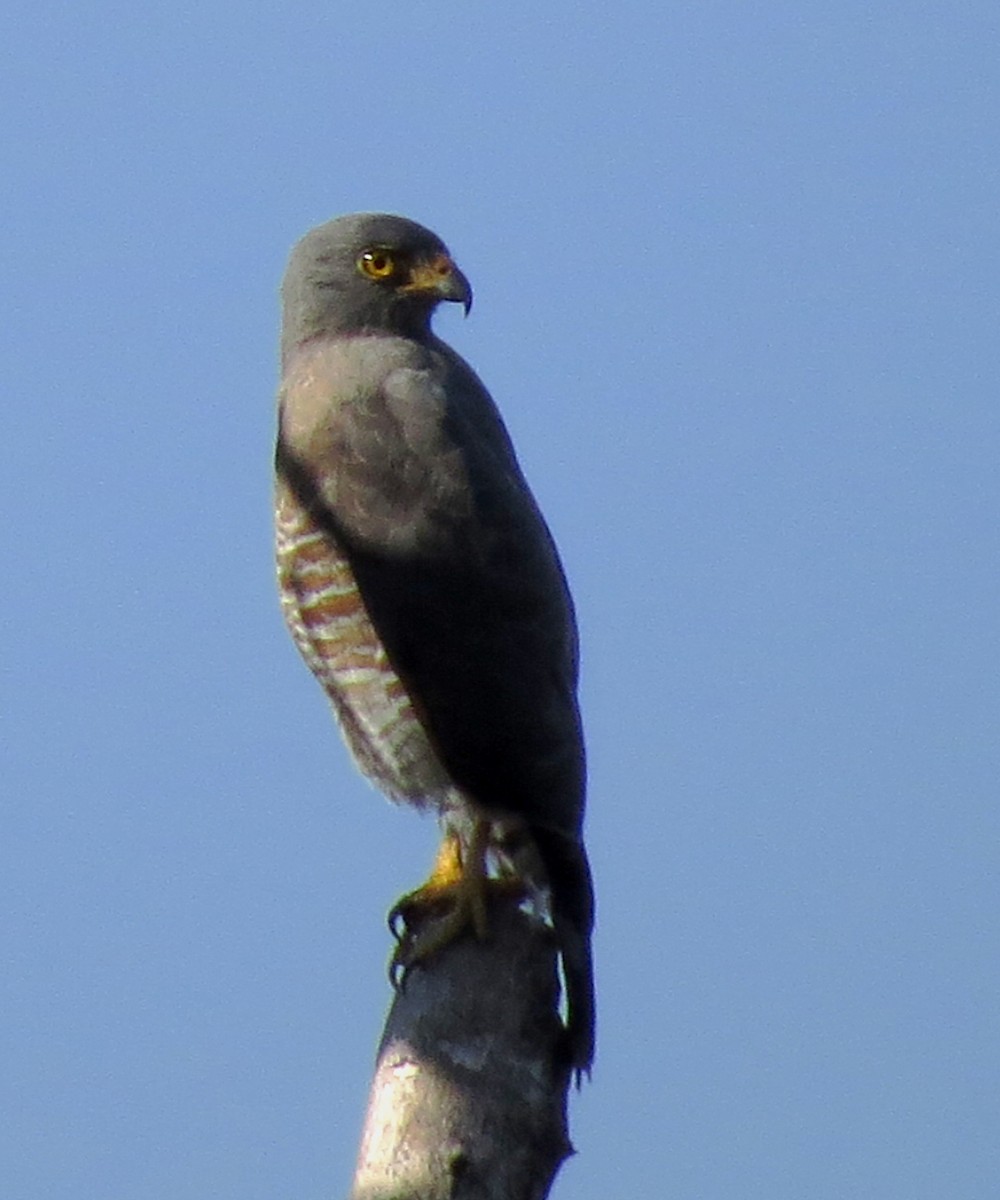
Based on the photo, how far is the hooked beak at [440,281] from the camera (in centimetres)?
676

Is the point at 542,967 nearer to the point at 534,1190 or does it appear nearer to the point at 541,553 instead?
the point at 534,1190

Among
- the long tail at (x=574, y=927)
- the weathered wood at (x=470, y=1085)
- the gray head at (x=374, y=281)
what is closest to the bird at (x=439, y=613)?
the long tail at (x=574, y=927)

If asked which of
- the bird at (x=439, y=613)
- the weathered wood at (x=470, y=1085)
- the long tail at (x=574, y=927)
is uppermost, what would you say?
the bird at (x=439, y=613)

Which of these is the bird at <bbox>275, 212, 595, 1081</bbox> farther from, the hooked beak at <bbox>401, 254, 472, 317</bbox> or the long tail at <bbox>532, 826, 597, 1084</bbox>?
the hooked beak at <bbox>401, 254, 472, 317</bbox>

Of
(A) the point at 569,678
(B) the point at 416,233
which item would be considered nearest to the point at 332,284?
(B) the point at 416,233

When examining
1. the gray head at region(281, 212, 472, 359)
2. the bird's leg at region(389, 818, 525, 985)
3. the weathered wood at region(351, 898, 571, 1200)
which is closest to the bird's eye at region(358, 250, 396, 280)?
the gray head at region(281, 212, 472, 359)

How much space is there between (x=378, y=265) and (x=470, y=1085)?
123 inches

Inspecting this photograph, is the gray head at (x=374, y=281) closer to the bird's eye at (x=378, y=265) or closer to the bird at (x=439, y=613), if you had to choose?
the bird's eye at (x=378, y=265)

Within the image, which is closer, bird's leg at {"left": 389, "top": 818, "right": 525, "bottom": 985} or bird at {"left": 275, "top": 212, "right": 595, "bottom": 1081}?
bird's leg at {"left": 389, "top": 818, "right": 525, "bottom": 985}

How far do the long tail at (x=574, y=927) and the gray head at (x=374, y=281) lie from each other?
5.85 ft

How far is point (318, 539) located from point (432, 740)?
644 millimetres

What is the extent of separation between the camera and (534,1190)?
4273 millimetres

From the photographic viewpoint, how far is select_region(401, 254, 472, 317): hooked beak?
6762 millimetres

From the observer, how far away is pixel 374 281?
6.79 metres
